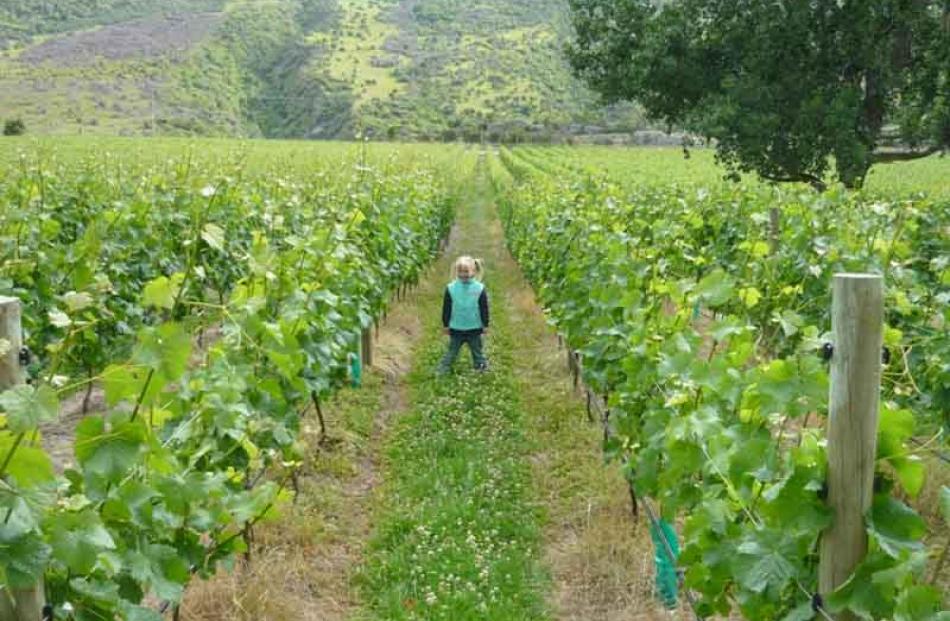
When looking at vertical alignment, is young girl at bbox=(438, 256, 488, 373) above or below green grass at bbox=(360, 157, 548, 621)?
above

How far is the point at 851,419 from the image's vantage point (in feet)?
7.11

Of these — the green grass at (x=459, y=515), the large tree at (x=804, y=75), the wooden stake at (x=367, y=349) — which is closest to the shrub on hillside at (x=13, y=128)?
the large tree at (x=804, y=75)

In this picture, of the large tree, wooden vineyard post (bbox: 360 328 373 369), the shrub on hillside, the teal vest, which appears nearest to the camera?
wooden vineyard post (bbox: 360 328 373 369)

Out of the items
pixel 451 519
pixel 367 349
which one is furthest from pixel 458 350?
pixel 451 519

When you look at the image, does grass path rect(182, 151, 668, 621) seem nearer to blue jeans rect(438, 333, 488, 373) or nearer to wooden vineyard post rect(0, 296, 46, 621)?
blue jeans rect(438, 333, 488, 373)

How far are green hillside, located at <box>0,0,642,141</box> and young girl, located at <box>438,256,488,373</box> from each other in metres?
64.3

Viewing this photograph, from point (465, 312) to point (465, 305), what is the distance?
7 cm

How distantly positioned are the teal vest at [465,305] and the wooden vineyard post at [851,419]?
22.1ft

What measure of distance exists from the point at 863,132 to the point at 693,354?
11.2 m

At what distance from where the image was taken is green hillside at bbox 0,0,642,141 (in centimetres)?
8262

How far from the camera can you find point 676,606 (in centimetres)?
451

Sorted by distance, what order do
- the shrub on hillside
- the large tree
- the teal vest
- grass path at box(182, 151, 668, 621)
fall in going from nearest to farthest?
grass path at box(182, 151, 668, 621)
the teal vest
the large tree
the shrub on hillside

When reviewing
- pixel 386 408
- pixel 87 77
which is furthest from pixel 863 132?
pixel 87 77

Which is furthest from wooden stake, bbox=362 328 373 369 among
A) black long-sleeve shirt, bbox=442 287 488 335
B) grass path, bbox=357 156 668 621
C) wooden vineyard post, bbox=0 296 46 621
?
wooden vineyard post, bbox=0 296 46 621
